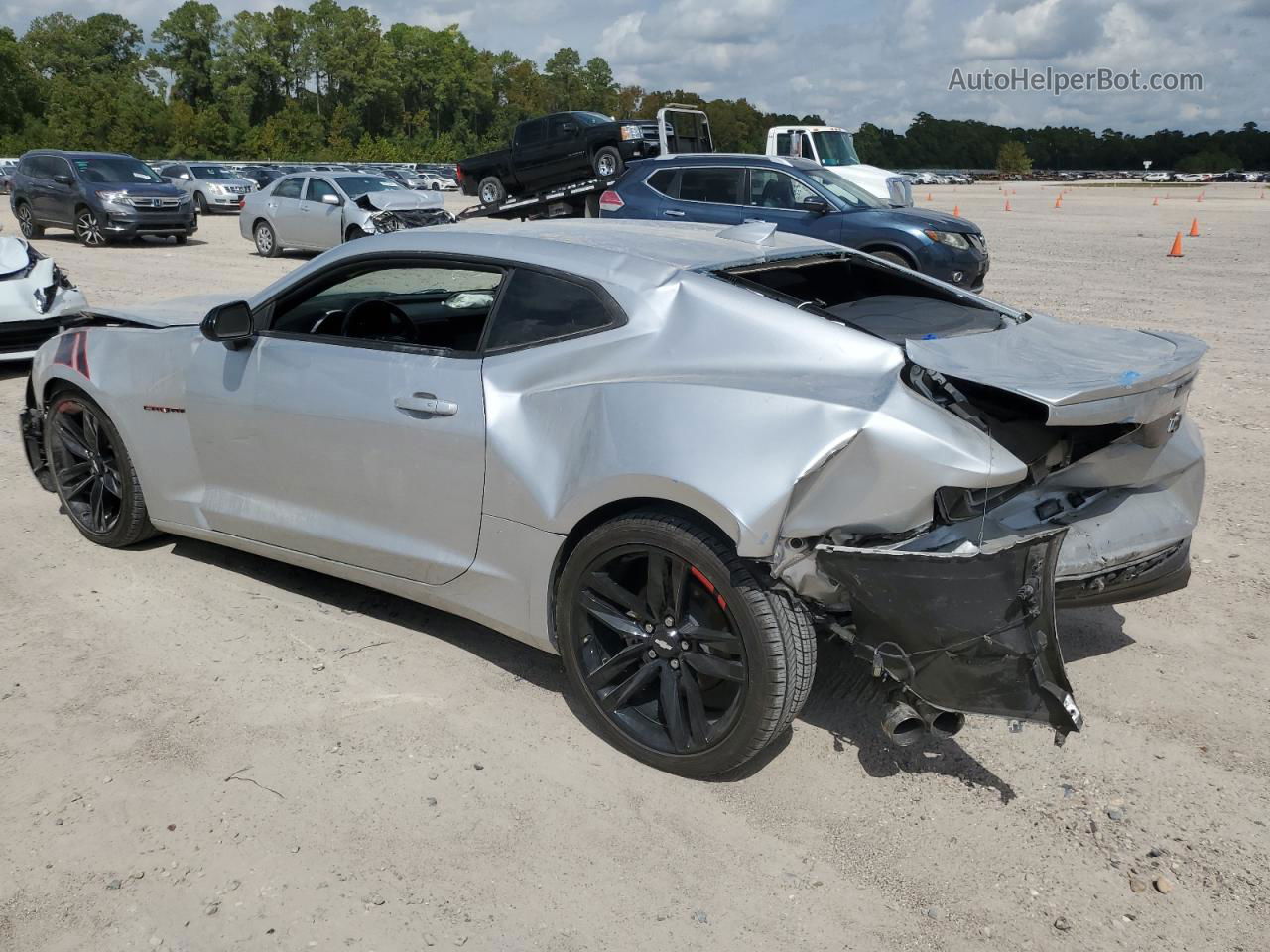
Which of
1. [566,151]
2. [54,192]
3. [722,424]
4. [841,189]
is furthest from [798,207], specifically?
[54,192]

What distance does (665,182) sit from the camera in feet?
47.0

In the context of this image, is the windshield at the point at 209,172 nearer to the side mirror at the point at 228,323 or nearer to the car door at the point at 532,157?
the car door at the point at 532,157

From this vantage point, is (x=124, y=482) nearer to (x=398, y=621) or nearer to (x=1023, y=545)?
(x=398, y=621)

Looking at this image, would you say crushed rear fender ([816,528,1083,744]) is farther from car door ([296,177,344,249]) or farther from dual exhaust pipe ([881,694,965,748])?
car door ([296,177,344,249])

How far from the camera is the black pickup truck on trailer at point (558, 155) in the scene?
70.3ft

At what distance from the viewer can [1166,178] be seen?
103 metres

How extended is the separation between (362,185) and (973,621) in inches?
710

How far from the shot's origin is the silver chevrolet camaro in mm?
2990

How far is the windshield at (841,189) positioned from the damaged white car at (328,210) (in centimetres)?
717

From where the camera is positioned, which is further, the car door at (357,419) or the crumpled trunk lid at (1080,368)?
the car door at (357,419)

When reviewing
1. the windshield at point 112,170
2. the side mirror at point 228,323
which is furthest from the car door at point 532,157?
the side mirror at point 228,323

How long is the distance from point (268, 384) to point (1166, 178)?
375 ft

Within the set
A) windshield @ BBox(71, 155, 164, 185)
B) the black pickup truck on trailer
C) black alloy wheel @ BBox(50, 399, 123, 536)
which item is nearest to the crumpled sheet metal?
black alloy wheel @ BBox(50, 399, 123, 536)

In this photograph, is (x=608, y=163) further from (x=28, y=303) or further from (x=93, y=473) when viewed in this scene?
(x=93, y=473)
